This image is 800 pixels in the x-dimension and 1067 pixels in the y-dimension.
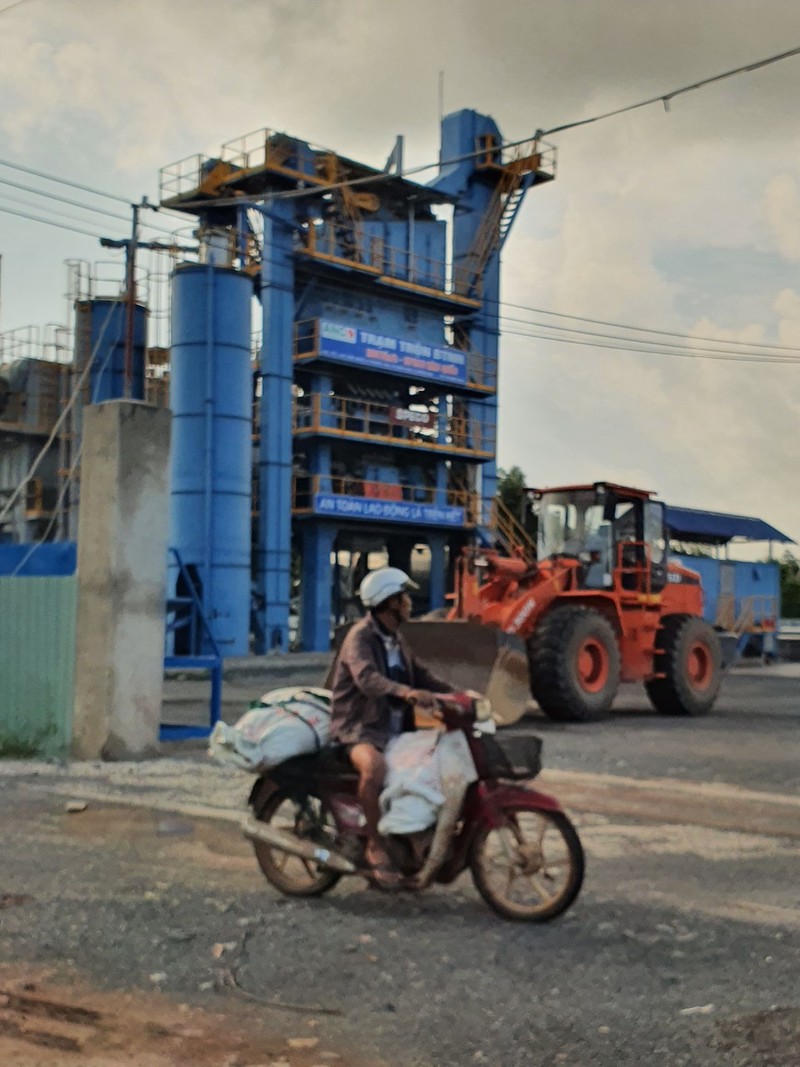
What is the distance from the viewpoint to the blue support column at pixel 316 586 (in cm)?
3747

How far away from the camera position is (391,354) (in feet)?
125

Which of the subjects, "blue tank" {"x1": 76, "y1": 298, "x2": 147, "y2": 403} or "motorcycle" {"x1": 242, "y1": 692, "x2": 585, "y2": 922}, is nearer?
"motorcycle" {"x1": 242, "y1": 692, "x2": 585, "y2": 922}

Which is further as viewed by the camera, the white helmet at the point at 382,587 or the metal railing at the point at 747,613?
the metal railing at the point at 747,613

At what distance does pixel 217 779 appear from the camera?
435 inches

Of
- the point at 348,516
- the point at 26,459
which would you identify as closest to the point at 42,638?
the point at 348,516

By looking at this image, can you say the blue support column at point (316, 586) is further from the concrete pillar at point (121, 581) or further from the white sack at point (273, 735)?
the white sack at point (273, 735)

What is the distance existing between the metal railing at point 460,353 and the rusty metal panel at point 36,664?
24.0m

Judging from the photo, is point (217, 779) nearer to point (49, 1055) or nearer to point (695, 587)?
point (49, 1055)

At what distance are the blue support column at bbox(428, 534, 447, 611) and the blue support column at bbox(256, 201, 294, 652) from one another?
21.7ft

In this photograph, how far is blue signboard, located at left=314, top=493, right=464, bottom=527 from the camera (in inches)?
1427

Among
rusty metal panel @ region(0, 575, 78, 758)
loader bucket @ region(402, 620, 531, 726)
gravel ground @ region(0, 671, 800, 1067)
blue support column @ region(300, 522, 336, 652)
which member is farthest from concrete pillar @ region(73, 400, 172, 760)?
blue support column @ region(300, 522, 336, 652)

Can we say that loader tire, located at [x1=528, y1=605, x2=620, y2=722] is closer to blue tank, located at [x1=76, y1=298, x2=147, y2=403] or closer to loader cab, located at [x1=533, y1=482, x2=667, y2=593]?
loader cab, located at [x1=533, y1=482, x2=667, y2=593]

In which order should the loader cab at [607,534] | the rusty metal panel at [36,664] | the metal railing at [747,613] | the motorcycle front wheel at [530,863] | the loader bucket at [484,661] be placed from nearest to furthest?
the motorcycle front wheel at [530,863] → the rusty metal panel at [36,664] → the loader bucket at [484,661] → the loader cab at [607,534] → the metal railing at [747,613]

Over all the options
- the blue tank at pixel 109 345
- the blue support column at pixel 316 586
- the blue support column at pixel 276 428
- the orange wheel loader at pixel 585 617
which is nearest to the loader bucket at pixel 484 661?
the orange wheel loader at pixel 585 617
